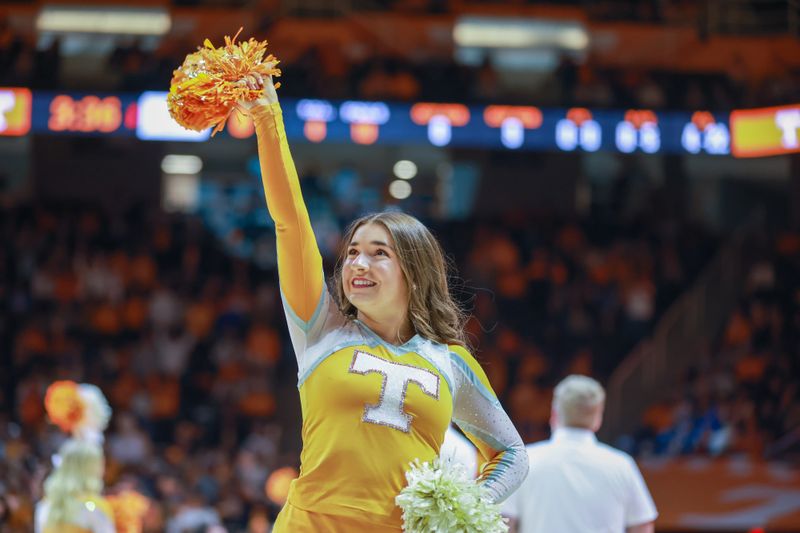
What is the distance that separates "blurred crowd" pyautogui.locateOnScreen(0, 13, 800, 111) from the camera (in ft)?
38.9

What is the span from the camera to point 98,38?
14906 mm

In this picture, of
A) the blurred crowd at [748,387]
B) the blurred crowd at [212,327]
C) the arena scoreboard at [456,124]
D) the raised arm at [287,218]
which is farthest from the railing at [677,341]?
the raised arm at [287,218]

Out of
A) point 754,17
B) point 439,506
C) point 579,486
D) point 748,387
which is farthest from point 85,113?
point 439,506

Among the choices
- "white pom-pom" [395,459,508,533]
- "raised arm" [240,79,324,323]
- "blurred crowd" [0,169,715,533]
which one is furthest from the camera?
"blurred crowd" [0,169,715,533]

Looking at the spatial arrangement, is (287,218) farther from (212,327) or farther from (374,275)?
(212,327)

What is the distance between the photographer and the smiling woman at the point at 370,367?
2.55 meters

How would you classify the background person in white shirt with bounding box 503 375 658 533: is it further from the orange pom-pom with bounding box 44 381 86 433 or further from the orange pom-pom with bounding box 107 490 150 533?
the orange pom-pom with bounding box 44 381 86 433

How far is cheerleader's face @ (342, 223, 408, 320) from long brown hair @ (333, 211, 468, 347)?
0.02m

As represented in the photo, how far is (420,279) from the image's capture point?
9.14ft

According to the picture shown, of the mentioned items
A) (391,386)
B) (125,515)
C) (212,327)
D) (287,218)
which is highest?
(212,327)

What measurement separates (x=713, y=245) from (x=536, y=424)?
4530 mm

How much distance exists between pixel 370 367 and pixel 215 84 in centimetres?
68

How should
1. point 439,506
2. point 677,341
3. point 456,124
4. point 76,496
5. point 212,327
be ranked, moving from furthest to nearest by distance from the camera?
point 677,341
point 212,327
point 456,124
point 76,496
point 439,506

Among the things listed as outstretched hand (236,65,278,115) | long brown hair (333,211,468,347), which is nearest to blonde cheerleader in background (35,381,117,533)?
long brown hair (333,211,468,347)
